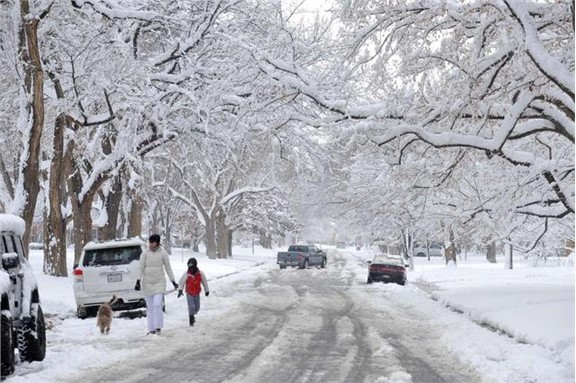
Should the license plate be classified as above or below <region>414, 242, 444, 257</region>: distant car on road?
above

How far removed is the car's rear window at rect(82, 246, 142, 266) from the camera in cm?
1557

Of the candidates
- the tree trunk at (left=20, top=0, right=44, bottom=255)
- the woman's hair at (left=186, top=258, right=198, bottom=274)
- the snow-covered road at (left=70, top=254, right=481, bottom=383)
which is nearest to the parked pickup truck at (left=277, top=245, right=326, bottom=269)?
the snow-covered road at (left=70, top=254, right=481, bottom=383)

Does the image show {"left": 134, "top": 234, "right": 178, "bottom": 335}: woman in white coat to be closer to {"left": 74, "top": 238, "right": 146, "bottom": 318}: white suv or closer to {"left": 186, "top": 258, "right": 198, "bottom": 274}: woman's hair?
{"left": 186, "top": 258, "right": 198, "bottom": 274}: woman's hair

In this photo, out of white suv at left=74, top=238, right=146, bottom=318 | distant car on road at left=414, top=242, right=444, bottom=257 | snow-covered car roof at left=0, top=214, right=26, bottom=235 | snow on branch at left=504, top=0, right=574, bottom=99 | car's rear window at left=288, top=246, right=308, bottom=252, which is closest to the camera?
snow-covered car roof at left=0, top=214, right=26, bottom=235

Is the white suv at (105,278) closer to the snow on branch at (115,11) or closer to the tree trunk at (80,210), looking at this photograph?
the snow on branch at (115,11)

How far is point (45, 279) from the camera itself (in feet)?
72.9

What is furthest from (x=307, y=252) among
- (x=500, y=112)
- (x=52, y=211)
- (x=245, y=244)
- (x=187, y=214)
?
(x=245, y=244)

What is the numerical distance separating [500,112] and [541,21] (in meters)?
2.38

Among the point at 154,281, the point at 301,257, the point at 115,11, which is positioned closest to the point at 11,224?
the point at 154,281

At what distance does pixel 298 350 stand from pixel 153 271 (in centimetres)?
351

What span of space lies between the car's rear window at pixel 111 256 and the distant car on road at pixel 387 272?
18164 mm

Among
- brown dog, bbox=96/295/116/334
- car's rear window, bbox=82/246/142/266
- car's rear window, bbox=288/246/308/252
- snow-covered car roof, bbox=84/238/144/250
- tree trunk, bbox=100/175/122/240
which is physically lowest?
brown dog, bbox=96/295/116/334

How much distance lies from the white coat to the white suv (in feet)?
7.39

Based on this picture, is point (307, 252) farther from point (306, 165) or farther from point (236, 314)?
point (236, 314)
